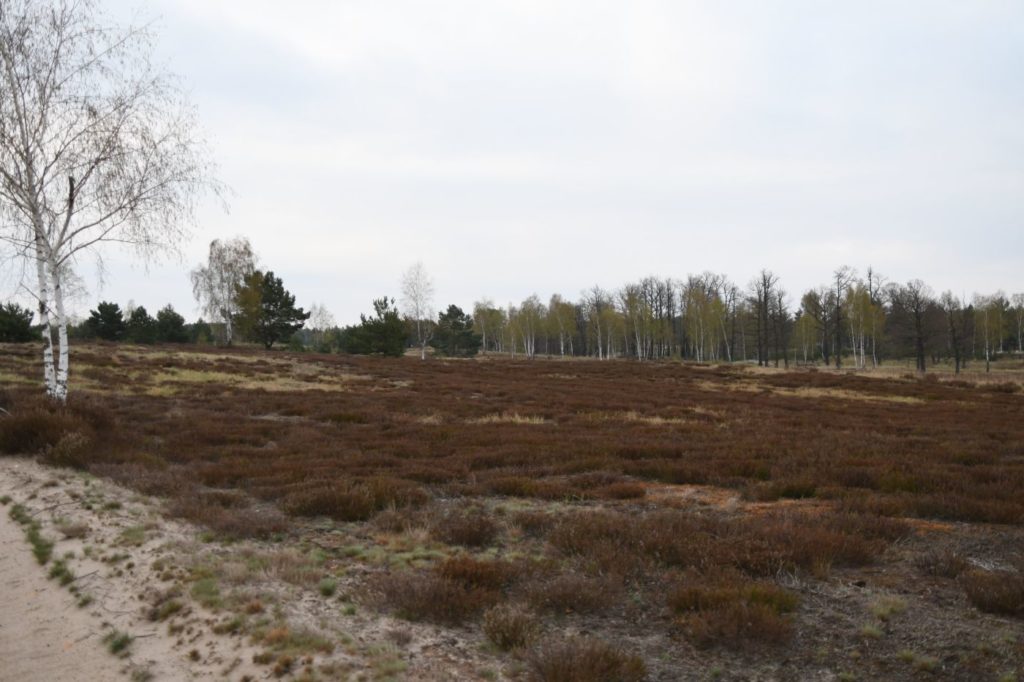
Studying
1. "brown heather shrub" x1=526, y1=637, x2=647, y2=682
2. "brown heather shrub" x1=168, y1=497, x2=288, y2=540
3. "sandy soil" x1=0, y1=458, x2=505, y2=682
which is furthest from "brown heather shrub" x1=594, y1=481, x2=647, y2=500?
"brown heather shrub" x1=526, y1=637, x2=647, y2=682

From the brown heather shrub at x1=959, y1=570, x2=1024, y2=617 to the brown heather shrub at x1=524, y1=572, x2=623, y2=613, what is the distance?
2.74 m

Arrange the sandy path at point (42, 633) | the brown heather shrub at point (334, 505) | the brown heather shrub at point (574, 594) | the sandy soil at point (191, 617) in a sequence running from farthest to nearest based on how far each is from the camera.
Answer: the brown heather shrub at point (334, 505) → the brown heather shrub at point (574, 594) → the sandy path at point (42, 633) → the sandy soil at point (191, 617)

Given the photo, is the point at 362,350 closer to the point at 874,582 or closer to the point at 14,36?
the point at 14,36

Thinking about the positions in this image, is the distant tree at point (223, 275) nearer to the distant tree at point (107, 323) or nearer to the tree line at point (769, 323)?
the distant tree at point (107, 323)

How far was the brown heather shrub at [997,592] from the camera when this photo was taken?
4512mm

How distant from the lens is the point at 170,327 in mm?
60750

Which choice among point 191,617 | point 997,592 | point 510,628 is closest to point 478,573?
point 510,628

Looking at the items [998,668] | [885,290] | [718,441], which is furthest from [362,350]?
[885,290]

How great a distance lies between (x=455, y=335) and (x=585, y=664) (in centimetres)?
7402

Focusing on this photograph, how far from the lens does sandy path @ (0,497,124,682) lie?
4375 mm

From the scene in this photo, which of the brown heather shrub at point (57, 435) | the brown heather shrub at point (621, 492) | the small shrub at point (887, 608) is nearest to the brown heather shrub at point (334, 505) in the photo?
the brown heather shrub at point (621, 492)

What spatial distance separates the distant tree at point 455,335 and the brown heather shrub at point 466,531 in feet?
230

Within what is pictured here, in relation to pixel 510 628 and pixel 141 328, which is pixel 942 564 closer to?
pixel 510 628

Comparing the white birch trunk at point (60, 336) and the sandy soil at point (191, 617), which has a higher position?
the white birch trunk at point (60, 336)
